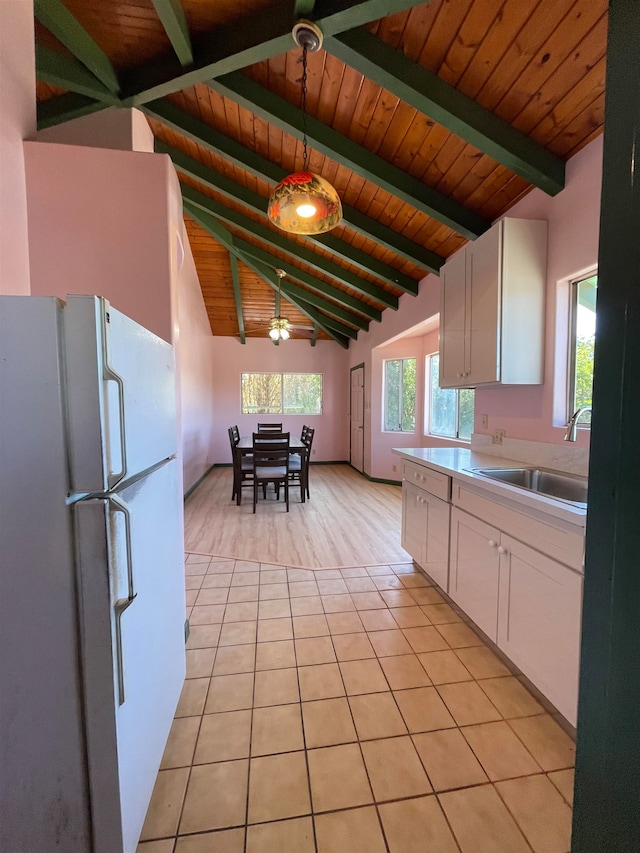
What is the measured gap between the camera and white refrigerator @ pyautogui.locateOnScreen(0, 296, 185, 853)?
745 millimetres

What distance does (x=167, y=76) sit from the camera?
1.90 m

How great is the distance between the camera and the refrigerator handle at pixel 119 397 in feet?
2.54

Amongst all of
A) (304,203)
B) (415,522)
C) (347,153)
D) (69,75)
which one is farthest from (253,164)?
(415,522)

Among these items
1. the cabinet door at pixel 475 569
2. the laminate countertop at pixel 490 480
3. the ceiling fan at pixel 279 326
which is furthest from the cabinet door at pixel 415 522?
the ceiling fan at pixel 279 326

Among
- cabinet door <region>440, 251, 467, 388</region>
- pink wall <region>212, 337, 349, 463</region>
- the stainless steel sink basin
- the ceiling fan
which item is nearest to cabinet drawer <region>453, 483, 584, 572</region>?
the stainless steel sink basin

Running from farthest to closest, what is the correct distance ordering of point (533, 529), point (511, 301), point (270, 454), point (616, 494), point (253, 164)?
point (270, 454) → point (253, 164) → point (511, 301) → point (533, 529) → point (616, 494)

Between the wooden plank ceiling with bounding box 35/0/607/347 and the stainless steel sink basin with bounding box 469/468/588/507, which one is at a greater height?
the wooden plank ceiling with bounding box 35/0/607/347

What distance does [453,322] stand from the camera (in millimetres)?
2660

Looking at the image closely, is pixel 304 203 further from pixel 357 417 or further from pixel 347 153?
pixel 357 417

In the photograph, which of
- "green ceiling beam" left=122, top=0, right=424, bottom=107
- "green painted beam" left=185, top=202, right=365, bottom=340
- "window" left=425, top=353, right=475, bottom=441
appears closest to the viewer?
"green ceiling beam" left=122, top=0, right=424, bottom=107

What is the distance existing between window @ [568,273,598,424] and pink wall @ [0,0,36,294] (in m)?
2.87

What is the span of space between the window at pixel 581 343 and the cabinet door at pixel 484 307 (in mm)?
426

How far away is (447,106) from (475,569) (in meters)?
2.50

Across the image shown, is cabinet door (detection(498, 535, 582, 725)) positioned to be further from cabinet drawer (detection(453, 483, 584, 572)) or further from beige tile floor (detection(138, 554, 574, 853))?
beige tile floor (detection(138, 554, 574, 853))
